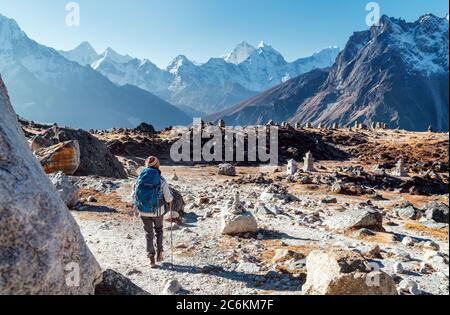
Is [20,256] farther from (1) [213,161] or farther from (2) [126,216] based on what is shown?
(1) [213,161]

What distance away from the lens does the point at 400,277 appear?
891 centimetres

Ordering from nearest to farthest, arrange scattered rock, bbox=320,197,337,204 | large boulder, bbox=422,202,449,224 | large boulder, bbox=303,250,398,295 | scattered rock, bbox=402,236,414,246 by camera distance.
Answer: large boulder, bbox=303,250,398,295 → scattered rock, bbox=402,236,414,246 → large boulder, bbox=422,202,449,224 → scattered rock, bbox=320,197,337,204

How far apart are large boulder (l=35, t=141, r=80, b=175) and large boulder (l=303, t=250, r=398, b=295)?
57.5 feet

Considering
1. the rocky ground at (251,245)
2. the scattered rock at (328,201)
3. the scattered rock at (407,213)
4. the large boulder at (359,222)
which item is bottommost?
the scattered rock at (407,213)

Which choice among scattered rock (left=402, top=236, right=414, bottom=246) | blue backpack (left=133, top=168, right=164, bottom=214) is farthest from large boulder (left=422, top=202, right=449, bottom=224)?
blue backpack (left=133, top=168, right=164, bottom=214)

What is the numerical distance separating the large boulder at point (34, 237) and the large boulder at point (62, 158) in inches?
651

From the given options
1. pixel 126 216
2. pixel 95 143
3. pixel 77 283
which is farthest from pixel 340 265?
pixel 95 143

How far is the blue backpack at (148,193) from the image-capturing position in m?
9.12

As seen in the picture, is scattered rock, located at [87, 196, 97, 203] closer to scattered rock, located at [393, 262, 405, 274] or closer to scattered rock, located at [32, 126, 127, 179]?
scattered rock, located at [32, 126, 127, 179]

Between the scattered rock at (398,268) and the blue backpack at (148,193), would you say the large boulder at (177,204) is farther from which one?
the scattered rock at (398,268)

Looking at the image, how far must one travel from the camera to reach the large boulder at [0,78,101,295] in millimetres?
5162

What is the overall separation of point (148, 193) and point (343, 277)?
4.42 metres

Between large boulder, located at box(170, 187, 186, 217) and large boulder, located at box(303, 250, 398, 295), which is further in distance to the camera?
large boulder, located at box(170, 187, 186, 217)

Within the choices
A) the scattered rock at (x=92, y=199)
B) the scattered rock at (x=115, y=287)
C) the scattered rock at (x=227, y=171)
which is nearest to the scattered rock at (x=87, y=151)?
the scattered rock at (x=92, y=199)
